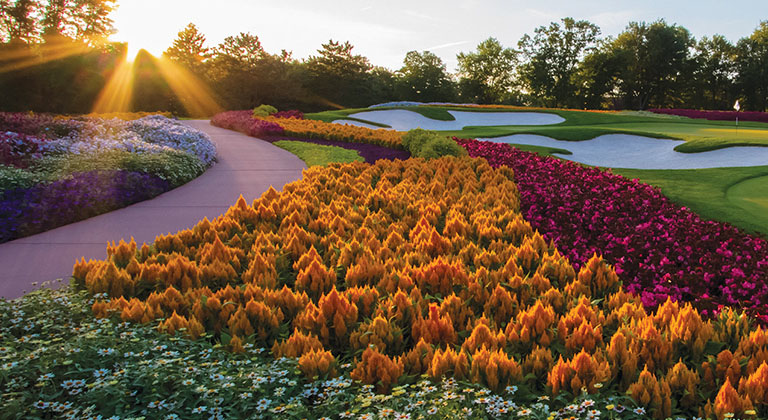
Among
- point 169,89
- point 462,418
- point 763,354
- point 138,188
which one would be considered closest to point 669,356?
point 763,354

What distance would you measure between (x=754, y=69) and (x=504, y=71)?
27.5 meters

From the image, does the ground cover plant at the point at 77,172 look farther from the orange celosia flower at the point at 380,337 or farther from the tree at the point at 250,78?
the tree at the point at 250,78

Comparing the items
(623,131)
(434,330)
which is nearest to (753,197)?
(434,330)

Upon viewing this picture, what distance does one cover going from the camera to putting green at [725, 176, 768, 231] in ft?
22.5

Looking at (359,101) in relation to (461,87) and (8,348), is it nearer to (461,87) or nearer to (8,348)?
(461,87)

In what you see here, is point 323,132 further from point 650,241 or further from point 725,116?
point 725,116

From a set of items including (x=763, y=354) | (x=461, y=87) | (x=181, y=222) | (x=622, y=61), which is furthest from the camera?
(x=461, y=87)

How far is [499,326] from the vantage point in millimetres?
3199

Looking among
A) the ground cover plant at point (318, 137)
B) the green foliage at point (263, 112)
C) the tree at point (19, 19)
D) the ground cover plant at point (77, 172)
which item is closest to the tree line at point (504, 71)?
the tree at point (19, 19)

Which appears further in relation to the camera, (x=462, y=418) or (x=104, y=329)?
(x=104, y=329)

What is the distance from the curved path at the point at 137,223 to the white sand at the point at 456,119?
49.9ft

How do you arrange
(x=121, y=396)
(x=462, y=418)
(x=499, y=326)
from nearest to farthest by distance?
(x=462, y=418) → (x=121, y=396) → (x=499, y=326)

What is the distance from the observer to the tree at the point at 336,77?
49844 millimetres

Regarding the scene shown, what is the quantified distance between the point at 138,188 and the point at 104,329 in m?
5.57
